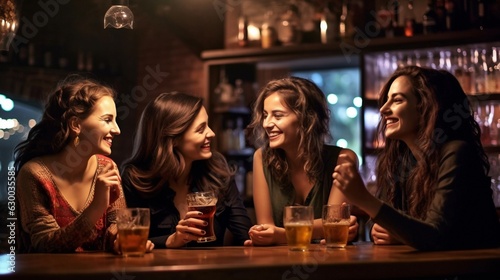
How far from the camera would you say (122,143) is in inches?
266

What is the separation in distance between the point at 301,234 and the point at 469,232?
0.61 m

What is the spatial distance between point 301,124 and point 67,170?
118 cm

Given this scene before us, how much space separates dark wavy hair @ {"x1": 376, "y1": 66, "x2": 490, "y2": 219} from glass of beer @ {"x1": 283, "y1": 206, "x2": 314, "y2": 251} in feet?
1.75

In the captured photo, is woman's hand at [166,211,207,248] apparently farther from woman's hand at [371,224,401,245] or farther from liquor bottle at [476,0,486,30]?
liquor bottle at [476,0,486,30]

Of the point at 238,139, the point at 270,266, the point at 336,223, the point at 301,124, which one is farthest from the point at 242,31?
the point at 270,266

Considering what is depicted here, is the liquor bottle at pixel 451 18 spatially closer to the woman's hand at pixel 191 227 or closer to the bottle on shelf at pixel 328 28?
the bottle on shelf at pixel 328 28

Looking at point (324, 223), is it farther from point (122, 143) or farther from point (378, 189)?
point (122, 143)

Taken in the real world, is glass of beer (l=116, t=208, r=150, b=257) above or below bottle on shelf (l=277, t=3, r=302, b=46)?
below

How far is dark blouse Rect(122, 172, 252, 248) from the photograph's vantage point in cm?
320

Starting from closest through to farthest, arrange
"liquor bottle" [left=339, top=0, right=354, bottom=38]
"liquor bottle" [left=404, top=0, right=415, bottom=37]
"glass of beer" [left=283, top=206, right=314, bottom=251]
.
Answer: "glass of beer" [left=283, top=206, right=314, bottom=251]
"liquor bottle" [left=404, top=0, right=415, bottom=37]
"liquor bottle" [left=339, top=0, right=354, bottom=38]

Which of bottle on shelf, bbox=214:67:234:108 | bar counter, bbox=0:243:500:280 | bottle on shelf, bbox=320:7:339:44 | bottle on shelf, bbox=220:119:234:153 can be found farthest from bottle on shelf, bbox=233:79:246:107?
bar counter, bbox=0:243:500:280

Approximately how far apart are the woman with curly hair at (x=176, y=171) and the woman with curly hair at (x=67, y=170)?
250 millimetres

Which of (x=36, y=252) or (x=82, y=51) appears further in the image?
(x=82, y=51)

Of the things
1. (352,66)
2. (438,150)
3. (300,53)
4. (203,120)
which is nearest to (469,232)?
(438,150)
